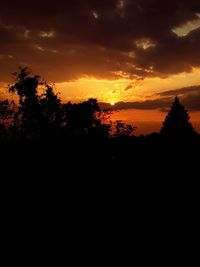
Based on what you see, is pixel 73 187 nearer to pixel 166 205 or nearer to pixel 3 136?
pixel 166 205

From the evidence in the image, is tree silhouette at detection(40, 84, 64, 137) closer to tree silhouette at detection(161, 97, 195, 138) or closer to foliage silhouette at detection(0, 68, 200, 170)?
foliage silhouette at detection(0, 68, 200, 170)

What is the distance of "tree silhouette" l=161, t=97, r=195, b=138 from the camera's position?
51156mm

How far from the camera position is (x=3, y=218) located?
25188 millimetres

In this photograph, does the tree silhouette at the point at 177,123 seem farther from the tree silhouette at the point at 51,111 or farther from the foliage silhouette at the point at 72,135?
the tree silhouette at the point at 51,111

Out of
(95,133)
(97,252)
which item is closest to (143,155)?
(95,133)

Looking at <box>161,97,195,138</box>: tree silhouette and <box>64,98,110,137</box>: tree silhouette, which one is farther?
<box>64,98,110,137</box>: tree silhouette

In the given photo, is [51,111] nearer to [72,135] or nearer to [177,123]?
[72,135]

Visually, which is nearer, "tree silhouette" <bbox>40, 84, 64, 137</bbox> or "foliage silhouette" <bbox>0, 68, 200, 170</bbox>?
"foliage silhouette" <bbox>0, 68, 200, 170</bbox>

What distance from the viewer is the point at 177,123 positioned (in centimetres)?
5203

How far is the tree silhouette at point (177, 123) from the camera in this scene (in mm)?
51156

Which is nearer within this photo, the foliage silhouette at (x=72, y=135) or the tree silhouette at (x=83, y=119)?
the foliage silhouette at (x=72, y=135)

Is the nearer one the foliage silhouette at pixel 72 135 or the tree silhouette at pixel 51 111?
the foliage silhouette at pixel 72 135

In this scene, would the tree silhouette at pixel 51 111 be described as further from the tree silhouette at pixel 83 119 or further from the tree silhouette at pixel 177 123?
the tree silhouette at pixel 177 123

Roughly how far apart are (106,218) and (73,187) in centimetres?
854
